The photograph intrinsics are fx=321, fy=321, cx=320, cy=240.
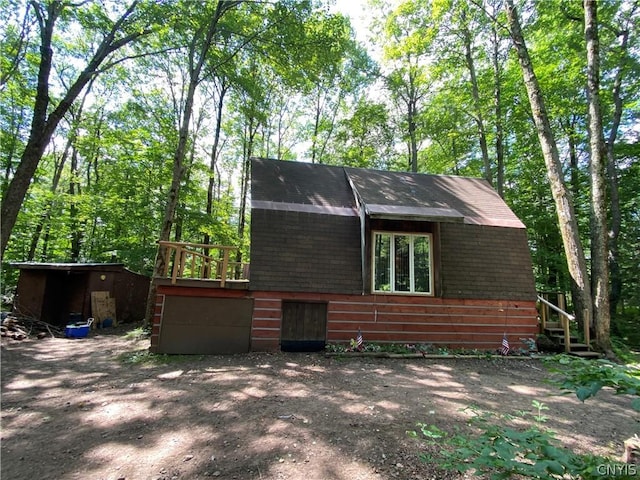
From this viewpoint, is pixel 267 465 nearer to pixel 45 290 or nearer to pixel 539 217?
pixel 45 290

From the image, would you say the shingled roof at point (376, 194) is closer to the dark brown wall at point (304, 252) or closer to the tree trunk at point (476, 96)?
the dark brown wall at point (304, 252)

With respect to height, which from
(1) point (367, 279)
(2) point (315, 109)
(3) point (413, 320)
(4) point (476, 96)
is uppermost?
(2) point (315, 109)

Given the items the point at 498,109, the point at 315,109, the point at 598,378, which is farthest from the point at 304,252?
the point at 315,109

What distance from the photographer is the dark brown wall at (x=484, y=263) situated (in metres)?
8.56

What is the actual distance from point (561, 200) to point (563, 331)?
3.60 meters

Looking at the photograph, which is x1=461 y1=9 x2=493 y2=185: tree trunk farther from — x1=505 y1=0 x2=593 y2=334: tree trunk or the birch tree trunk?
x1=505 y1=0 x2=593 y2=334: tree trunk

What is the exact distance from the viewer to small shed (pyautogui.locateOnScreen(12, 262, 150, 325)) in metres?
10.6

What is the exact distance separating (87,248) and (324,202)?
48.1ft

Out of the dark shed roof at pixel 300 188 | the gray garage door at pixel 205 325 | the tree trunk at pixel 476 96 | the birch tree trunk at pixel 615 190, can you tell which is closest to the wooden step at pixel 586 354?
the birch tree trunk at pixel 615 190

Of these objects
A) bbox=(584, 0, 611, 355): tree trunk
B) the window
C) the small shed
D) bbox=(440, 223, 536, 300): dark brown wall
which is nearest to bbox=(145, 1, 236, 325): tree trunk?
the small shed

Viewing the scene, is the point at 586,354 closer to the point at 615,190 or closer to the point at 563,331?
the point at 563,331

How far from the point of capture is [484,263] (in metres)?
8.84

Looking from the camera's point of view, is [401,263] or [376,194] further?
[376,194]

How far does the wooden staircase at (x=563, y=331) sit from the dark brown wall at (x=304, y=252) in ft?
17.4
